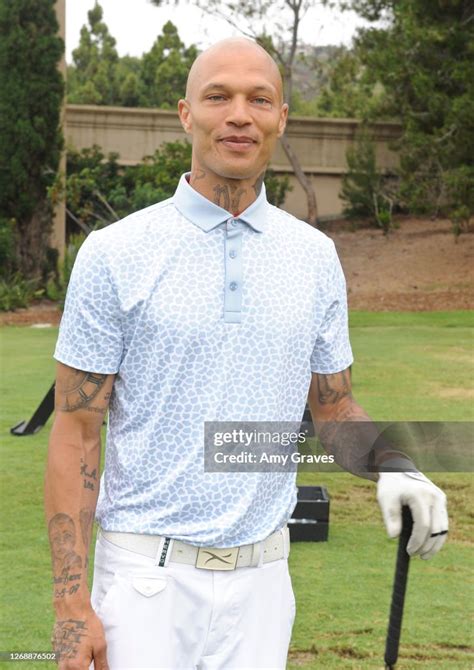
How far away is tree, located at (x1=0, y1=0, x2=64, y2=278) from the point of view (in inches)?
746

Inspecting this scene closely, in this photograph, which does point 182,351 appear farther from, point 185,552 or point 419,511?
point 419,511

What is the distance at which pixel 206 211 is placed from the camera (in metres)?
2.41

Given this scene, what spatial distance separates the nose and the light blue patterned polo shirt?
20cm

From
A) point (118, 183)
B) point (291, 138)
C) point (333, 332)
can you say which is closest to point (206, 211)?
point (333, 332)

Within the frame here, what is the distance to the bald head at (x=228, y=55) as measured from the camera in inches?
97.3

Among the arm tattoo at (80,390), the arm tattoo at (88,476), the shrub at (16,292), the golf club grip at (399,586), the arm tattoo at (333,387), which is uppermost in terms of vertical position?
the arm tattoo at (80,390)

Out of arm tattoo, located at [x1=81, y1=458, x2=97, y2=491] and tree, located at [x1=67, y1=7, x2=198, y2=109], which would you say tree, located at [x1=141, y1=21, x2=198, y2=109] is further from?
arm tattoo, located at [x1=81, y1=458, x2=97, y2=491]

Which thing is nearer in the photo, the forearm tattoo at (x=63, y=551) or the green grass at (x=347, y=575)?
the forearm tattoo at (x=63, y=551)

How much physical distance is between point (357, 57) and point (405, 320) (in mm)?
10676

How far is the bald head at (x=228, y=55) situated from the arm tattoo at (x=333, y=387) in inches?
25.0

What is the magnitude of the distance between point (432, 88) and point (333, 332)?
66.2 ft

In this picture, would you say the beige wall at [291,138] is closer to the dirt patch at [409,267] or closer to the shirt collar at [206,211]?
the dirt patch at [409,267]

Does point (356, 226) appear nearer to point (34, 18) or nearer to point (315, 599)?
point (34, 18)

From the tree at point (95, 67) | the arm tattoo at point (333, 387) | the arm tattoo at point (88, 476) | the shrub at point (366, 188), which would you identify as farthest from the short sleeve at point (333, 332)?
the tree at point (95, 67)
